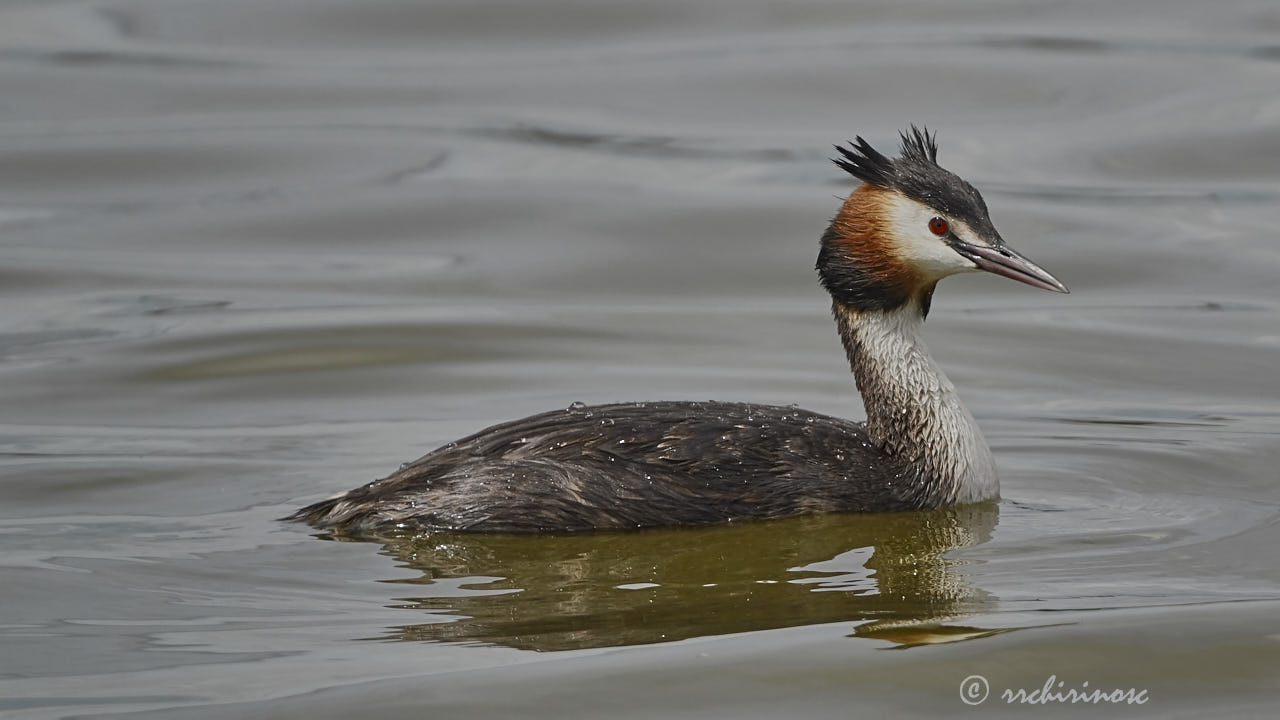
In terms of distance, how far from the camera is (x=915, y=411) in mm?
8359

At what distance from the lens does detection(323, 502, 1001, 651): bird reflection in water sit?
259 inches

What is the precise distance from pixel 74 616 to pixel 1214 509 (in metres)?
4.41

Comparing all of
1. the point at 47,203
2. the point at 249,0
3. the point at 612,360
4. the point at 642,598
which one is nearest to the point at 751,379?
the point at 612,360

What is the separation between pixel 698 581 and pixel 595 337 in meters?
4.52

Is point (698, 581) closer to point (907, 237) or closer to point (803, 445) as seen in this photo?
point (803, 445)

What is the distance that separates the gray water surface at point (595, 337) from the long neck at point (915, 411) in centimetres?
20

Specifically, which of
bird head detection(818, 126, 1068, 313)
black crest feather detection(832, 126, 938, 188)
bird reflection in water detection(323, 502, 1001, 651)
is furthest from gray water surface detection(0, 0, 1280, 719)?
black crest feather detection(832, 126, 938, 188)

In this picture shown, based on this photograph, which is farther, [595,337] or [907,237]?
[595,337]

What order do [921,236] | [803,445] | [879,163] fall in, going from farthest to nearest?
1. [879,163]
2. [921,236]
3. [803,445]

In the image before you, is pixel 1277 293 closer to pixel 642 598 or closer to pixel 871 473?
pixel 871 473

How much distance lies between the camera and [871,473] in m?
8.11

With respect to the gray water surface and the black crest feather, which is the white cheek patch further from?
the gray water surface

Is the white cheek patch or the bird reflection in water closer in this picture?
the bird reflection in water

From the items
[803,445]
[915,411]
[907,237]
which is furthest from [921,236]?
[803,445]
